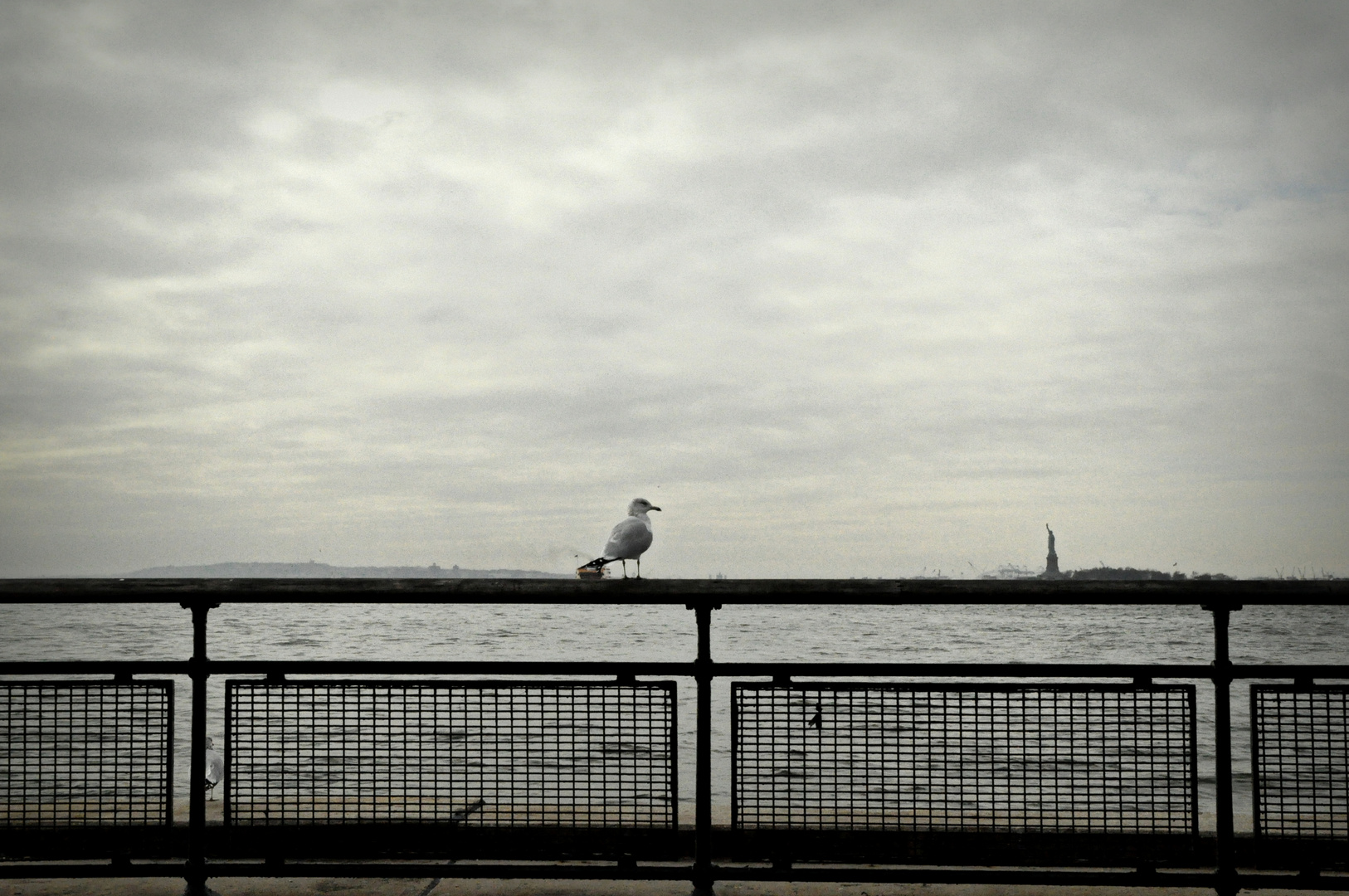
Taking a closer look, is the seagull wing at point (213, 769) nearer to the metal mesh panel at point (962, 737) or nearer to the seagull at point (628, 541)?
the seagull at point (628, 541)

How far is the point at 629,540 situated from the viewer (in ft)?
20.8

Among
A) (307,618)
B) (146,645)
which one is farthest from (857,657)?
(307,618)

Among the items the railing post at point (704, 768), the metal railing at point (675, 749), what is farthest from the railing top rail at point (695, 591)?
the railing post at point (704, 768)

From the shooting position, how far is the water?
2061 centimetres

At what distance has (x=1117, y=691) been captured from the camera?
403cm

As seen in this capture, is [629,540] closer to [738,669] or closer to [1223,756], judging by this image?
[738,669]

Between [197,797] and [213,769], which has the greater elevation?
[197,797]

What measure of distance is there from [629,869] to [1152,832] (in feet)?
6.16

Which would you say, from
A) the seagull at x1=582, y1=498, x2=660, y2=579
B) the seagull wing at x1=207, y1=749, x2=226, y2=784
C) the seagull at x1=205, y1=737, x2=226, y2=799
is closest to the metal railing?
the seagull at x1=582, y1=498, x2=660, y2=579

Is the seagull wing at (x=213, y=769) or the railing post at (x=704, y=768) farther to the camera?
the seagull wing at (x=213, y=769)

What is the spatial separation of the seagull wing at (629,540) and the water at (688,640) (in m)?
6.33

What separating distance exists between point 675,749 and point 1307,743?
2291 mm

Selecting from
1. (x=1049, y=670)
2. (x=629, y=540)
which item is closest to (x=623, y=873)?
(x=1049, y=670)

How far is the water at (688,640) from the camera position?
20609 millimetres
